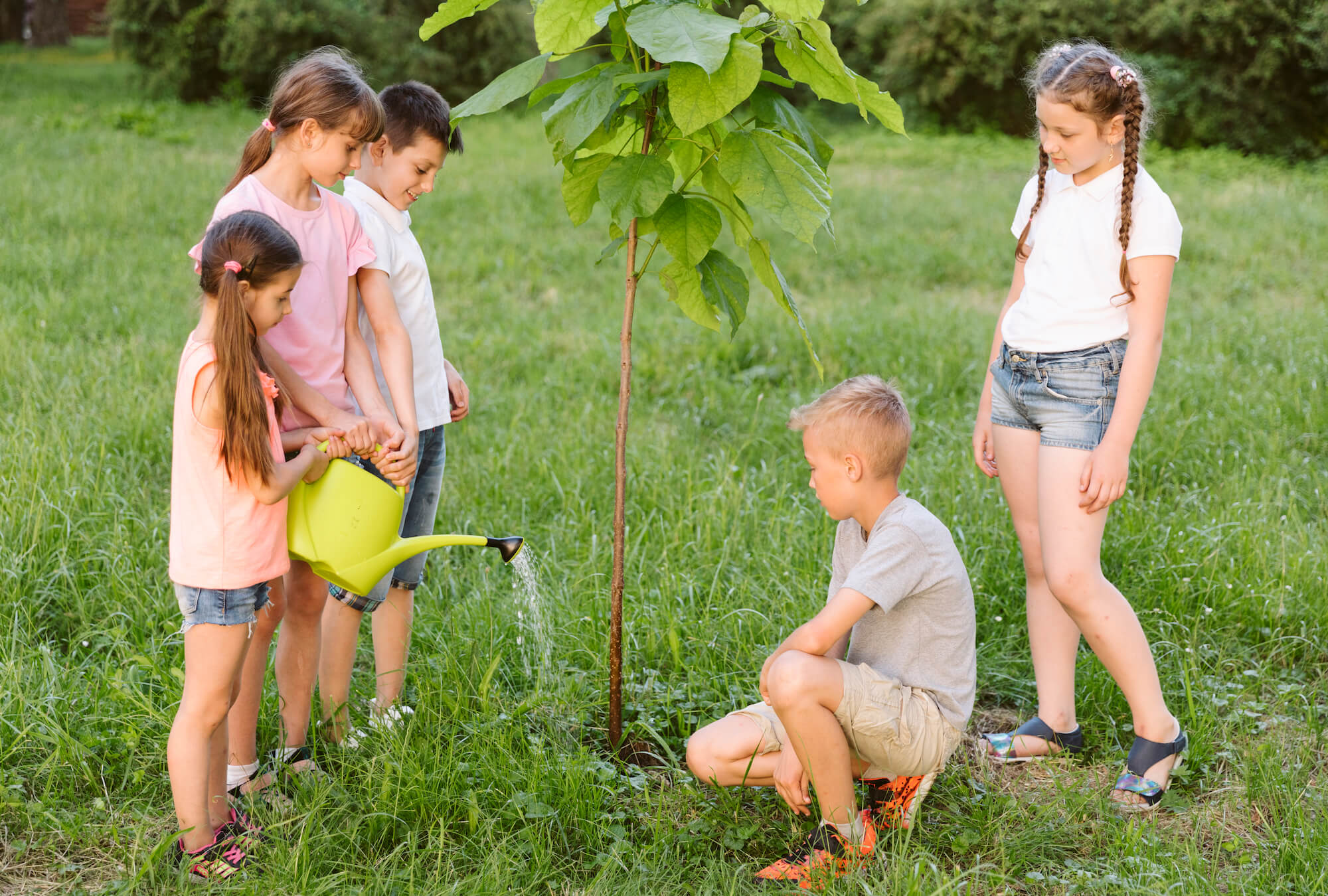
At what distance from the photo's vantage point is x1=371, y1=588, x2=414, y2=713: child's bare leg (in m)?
2.67

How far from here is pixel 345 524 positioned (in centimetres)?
215

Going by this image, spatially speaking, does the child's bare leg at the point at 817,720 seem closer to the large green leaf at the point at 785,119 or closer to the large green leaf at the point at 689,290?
the large green leaf at the point at 689,290

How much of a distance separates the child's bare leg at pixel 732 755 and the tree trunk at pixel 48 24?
2615cm

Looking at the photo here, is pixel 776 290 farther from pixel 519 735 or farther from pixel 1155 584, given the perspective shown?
pixel 1155 584

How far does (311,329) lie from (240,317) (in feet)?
1.07

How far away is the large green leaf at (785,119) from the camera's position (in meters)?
2.05

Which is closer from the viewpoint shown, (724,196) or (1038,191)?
(724,196)

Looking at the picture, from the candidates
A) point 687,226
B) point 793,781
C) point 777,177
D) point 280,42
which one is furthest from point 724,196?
point 280,42

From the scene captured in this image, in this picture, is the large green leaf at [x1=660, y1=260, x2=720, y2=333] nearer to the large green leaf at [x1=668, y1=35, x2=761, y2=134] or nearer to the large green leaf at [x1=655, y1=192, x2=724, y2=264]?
the large green leaf at [x1=655, y1=192, x2=724, y2=264]

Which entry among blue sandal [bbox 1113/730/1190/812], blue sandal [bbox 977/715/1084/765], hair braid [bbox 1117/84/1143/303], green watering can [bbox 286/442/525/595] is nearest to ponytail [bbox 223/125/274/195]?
green watering can [bbox 286/442/525/595]

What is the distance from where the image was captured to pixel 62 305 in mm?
5445

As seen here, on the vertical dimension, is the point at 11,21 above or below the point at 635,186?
above

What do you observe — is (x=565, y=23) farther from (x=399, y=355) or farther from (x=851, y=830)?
(x=851, y=830)

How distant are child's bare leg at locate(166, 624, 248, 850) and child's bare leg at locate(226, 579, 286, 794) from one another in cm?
18
